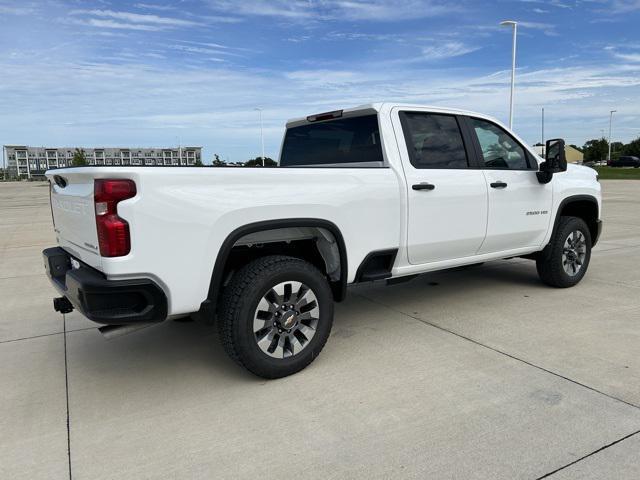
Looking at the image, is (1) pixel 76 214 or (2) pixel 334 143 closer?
(1) pixel 76 214

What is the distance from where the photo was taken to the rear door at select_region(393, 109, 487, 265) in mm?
4070

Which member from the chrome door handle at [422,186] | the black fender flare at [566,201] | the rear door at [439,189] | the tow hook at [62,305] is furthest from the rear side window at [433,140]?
the tow hook at [62,305]

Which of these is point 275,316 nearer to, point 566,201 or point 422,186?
point 422,186

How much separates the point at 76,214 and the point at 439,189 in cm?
269

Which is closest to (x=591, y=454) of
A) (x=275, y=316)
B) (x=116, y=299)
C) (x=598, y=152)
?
(x=275, y=316)

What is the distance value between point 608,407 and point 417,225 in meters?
1.79

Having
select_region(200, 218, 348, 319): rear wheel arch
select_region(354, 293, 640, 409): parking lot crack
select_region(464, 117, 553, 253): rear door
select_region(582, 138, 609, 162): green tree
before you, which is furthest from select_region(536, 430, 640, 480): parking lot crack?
select_region(582, 138, 609, 162): green tree

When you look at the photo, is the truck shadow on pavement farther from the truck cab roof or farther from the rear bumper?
the truck cab roof

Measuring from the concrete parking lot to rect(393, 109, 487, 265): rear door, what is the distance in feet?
2.43

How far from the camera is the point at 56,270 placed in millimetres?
3578

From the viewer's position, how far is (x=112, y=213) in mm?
2789

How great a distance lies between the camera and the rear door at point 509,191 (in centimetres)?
468

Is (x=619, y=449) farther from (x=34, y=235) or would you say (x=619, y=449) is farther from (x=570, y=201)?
(x=34, y=235)

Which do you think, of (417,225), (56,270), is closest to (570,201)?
(417,225)
